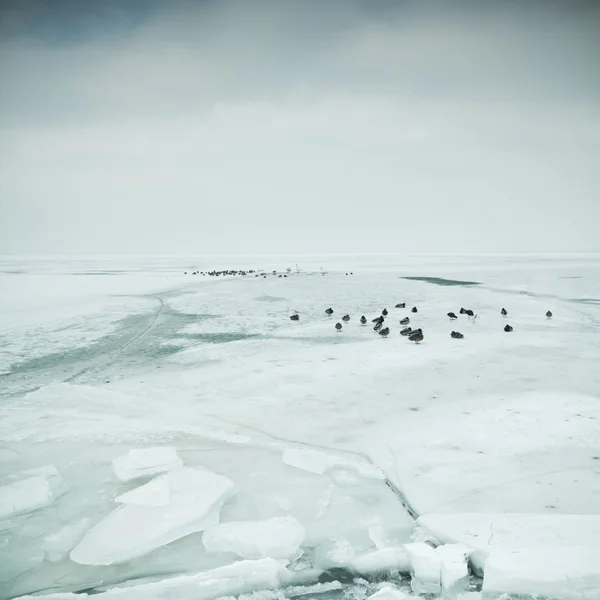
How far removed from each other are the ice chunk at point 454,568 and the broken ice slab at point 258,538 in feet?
2.55

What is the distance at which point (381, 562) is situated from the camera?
2.38 meters

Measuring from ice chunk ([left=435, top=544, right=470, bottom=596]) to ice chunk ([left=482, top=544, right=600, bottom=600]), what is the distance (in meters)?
0.11

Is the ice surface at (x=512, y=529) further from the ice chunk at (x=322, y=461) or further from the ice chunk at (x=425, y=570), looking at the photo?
the ice chunk at (x=322, y=461)

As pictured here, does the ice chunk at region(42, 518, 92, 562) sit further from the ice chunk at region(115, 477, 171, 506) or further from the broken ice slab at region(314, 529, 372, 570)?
the broken ice slab at region(314, 529, 372, 570)

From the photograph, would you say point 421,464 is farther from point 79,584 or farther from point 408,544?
point 79,584

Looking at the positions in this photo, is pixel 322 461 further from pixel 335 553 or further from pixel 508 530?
pixel 508 530

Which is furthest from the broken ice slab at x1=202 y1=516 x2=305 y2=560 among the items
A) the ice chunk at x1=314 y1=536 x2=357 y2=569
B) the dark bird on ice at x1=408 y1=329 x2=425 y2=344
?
Result: the dark bird on ice at x1=408 y1=329 x2=425 y2=344

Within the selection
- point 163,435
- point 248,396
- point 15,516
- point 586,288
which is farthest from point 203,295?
point 586,288

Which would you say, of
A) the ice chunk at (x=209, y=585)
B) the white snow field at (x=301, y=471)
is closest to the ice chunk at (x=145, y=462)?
the white snow field at (x=301, y=471)

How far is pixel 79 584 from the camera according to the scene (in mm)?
2307

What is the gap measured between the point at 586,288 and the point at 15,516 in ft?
62.7

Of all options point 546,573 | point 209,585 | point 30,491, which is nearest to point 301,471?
point 209,585

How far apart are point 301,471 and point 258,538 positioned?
87 centimetres

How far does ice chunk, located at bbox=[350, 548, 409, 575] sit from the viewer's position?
2.36m
